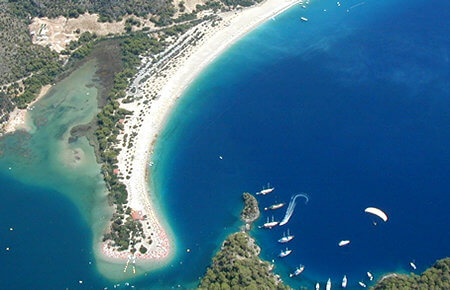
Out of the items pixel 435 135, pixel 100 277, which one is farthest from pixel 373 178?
pixel 100 277

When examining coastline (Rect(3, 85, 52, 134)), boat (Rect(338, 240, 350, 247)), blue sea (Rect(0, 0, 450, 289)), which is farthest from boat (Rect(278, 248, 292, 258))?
coastline (Rect(3, 85, 52, 134))

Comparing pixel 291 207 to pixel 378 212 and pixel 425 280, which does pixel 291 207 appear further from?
pixel 425 280

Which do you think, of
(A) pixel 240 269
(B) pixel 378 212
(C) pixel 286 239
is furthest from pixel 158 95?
(B) pixel 378 212

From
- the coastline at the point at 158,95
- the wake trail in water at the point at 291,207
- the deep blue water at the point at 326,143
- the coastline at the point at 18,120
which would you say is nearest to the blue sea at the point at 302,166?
the deep blue water at the point at 326,143

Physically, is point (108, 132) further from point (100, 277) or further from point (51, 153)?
point (100, 277)

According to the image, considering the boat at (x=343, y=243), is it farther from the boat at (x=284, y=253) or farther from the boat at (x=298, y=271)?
the boat at (x=284, y=253)

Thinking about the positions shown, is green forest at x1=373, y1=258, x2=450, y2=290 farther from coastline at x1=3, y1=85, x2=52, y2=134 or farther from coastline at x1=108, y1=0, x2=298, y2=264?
coastline at x1=3, y1=85, x2=52, y2=134
